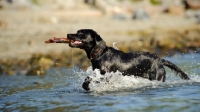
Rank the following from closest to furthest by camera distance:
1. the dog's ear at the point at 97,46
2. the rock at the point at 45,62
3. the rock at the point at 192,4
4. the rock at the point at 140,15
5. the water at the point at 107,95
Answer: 1. the water at the point at 107,95
2. the dog's ear at the point at 97,46
3. the rock at the point at 45,62
4. the rock at the point at 140,15
5. the rock at the point at 192,4

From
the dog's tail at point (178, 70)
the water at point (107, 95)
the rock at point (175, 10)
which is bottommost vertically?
the water at point (107, 95)

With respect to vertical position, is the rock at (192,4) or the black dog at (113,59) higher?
the rock at (192,4)

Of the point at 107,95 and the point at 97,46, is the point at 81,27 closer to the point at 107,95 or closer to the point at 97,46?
the point at 97,46

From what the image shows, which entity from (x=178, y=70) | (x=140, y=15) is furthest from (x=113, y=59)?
(x=140, y=15)

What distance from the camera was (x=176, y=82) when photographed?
10.7 m

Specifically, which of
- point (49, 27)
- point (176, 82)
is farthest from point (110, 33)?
point (176, 82)

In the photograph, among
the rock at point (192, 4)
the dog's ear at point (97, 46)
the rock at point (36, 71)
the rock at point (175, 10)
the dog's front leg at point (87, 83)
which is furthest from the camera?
the rock at point (192, 4)

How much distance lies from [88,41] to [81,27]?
12.3 metres

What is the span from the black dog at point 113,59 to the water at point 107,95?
134mm

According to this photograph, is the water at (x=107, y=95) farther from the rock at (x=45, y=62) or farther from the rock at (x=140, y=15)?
the rock at (x=140, y=15)

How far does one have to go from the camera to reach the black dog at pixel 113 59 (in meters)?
10.0

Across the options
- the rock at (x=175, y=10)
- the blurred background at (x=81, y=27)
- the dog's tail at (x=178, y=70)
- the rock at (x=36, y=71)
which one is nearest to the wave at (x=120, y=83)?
the dog's tail at (x=178, y=70)

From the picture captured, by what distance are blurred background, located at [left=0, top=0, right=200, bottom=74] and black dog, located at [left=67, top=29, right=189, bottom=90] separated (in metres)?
4.80

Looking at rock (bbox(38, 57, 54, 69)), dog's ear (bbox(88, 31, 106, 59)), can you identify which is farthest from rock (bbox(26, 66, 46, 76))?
dog's ear (bbox(88, 31, 106, 59))
